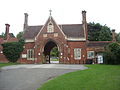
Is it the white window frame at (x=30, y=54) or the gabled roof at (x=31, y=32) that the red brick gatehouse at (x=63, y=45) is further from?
the gabled roof at (x=31, y=32)

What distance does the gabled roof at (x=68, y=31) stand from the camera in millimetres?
Result: 37737

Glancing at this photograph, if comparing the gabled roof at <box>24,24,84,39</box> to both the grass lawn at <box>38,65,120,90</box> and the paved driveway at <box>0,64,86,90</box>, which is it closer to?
the paved driveway at <box>0,64,86,90</box>

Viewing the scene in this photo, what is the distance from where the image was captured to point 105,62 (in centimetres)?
3025

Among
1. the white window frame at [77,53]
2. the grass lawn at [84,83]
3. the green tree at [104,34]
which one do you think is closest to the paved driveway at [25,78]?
the grass lawn at [84,83]

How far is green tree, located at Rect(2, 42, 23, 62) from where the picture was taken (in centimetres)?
3694

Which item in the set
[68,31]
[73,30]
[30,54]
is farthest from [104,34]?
[30,54]

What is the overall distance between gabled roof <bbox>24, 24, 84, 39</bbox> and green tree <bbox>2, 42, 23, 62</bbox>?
11.9ft

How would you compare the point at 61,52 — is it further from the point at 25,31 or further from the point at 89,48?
the point at 25,31

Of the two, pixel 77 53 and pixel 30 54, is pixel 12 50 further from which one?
pixel 77 53

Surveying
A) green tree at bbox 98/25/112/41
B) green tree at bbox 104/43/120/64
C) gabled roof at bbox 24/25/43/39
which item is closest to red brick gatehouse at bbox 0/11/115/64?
gabled roof at bbox 24/25/43/39

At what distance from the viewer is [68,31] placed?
3941 centimetres

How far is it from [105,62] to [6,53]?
75.6 feet

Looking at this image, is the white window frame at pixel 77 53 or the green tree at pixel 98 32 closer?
the white window frame at pixel 77 53

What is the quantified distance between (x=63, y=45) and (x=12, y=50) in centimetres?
1228
